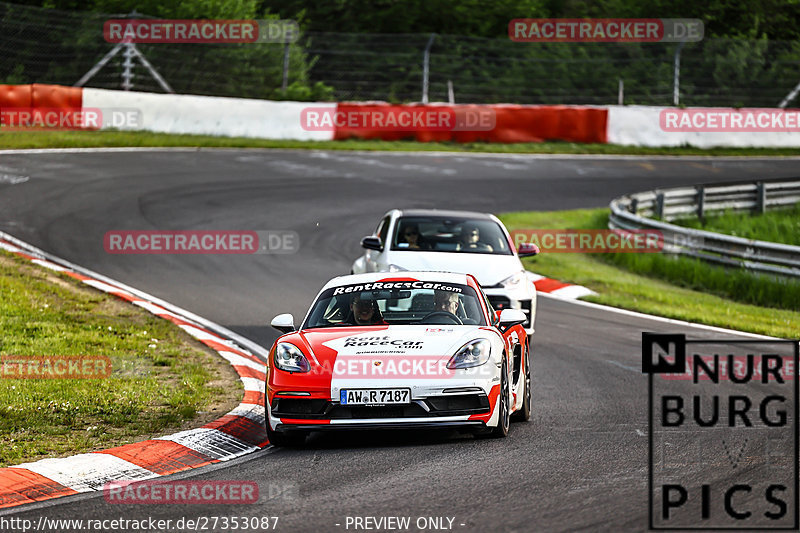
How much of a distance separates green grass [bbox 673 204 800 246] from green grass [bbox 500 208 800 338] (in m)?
1.87

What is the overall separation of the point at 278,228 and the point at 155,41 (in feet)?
42.9

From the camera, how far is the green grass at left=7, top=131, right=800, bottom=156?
1072 inches

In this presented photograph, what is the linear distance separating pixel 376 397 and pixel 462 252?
18.8ft

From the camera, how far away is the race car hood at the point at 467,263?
1290 centimetres

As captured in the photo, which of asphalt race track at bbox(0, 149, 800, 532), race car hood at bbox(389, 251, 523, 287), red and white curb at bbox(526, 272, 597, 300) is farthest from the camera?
red and white curb at bbox(526, 272, 597, 300)

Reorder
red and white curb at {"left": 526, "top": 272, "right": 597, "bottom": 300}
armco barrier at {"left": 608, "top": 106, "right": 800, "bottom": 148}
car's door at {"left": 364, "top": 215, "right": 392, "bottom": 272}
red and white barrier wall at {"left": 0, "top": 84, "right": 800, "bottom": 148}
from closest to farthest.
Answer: car's door at {"left": 364, "top": 215, "right": 392, "bottom": 272}
red and white curb at {"left": 526, "top": 272, "right": 597, "bottom": 300}
red and white barrier wall at {"left": 0, "top": 84, "right": 800, "bottom": 148}
armco barrier at {"left": 608, "top": 106, "right": 800, "bottom": 148}

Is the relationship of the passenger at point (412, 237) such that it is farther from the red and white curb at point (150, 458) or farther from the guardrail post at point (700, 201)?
the guardrail post at point (700, 201)

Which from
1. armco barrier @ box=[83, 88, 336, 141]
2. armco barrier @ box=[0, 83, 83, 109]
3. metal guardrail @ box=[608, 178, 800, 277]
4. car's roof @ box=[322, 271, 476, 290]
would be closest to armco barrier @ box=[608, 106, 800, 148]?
metal guardrail @ box=[608, 178, 800, 277]

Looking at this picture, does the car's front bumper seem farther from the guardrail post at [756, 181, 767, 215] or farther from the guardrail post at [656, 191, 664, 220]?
the guardrail post at [756, 181, 767, 215]

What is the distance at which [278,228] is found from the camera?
20.4m

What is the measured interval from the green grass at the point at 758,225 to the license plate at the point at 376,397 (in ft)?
45.7

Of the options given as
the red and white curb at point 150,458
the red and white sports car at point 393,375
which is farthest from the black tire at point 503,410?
the red and white curb at point 150,458

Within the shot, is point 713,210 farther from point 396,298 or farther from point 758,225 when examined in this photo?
point 396,298

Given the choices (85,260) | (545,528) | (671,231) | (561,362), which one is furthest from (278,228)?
(545,528)
